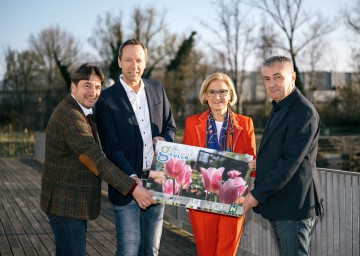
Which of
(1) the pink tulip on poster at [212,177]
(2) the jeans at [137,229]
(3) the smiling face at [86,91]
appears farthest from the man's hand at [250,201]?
(3) the smiling face at [86,91]

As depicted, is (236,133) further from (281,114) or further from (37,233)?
(37,233)

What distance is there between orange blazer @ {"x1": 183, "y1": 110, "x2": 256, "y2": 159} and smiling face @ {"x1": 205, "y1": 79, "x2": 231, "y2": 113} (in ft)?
0.39

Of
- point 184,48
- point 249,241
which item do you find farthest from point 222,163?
point 184,48

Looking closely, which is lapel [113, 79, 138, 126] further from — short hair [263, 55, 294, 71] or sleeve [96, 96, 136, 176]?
short hair [263, 55, 294, 71]

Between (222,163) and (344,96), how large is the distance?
28834 mm

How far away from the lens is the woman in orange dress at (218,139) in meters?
3.10

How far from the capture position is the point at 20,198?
28.5 feet

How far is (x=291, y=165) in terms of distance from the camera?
2.47 metres

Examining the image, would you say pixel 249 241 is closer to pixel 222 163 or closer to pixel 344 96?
pixel 222 163

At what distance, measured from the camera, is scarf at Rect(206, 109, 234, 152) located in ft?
10.4

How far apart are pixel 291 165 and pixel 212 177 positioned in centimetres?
60

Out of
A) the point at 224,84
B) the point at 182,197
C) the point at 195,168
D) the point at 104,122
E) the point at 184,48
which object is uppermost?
the point at 184,48

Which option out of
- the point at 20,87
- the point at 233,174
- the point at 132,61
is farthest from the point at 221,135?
the point at 20,87

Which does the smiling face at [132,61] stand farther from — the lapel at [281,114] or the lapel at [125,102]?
the lapel at [281,114]
